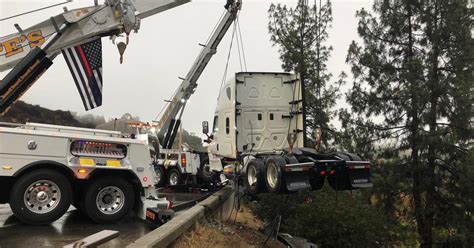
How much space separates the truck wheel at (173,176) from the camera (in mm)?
16656

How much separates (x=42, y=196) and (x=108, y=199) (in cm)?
108

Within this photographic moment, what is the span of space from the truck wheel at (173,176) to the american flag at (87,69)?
361 inches

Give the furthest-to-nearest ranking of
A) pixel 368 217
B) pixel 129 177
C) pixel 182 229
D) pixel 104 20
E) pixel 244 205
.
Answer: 1. pixel 244 205
2. pixel 368 217
3. pixel 104 20
4. pixel 129 177
5. pixel 182 229

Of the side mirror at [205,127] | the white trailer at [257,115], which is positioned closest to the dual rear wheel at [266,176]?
the white trailer at [257,115]

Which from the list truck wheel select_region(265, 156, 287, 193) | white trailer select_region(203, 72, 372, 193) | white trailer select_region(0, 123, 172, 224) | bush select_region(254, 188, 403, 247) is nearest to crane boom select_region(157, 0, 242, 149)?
white trailer select_region(203, 72, 372, 193)

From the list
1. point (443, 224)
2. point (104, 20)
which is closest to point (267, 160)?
point (104, 20)

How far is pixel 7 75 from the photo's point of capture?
6594mm

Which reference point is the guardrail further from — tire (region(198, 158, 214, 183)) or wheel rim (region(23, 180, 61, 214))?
tire (region(198, 158, 214, 183))

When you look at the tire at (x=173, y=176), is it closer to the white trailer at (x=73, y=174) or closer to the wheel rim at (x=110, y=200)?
the white trailer at (x=73, y=174)

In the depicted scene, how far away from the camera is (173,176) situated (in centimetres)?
1677

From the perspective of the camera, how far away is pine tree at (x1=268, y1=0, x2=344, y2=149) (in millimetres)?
18250

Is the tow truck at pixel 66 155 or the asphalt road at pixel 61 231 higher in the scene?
the tow truck at pixel 66 155

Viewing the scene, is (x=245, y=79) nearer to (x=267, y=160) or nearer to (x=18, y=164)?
(x=267, y=160)

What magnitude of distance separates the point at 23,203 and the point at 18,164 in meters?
0.61
